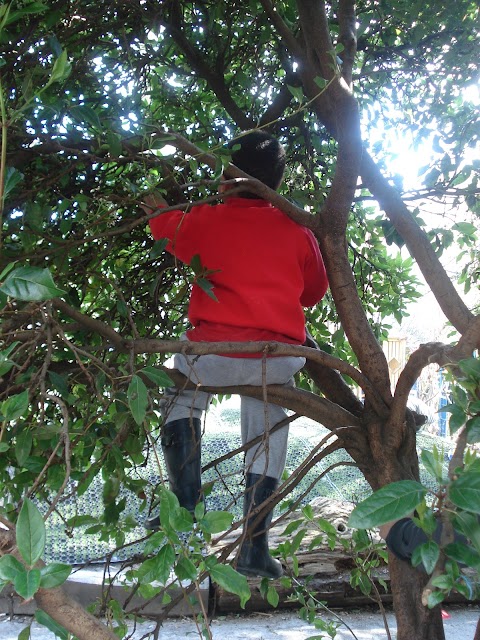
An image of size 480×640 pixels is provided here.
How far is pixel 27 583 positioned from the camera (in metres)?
0.80

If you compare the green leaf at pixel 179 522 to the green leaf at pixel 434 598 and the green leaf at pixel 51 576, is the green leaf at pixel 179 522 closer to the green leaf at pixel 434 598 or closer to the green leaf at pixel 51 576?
the green leaf at pixel 51 576

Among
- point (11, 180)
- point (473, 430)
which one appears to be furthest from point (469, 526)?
point (11, 180)

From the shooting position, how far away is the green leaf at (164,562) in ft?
3.39

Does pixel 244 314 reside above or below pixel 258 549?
above

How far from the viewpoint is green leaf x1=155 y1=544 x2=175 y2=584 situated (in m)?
1.03

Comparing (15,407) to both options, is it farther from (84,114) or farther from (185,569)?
(84,114)

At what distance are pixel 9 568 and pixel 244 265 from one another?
4.56ft

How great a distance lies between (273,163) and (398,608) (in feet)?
4.34

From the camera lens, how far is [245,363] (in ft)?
6.72

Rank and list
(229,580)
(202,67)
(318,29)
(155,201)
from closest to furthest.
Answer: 1. (229,580)
2. (155,201)
3. (318,29)
4. (202,67)

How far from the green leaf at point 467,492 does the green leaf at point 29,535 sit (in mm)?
469

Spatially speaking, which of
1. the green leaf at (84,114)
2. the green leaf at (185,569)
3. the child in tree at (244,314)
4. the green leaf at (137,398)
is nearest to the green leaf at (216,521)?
the green leaf at (185,569)

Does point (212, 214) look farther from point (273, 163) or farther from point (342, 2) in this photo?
point (342, 2)

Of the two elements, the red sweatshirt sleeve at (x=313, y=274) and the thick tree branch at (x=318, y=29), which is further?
the red sweatshirt sleeve at (x=313, y=274)
